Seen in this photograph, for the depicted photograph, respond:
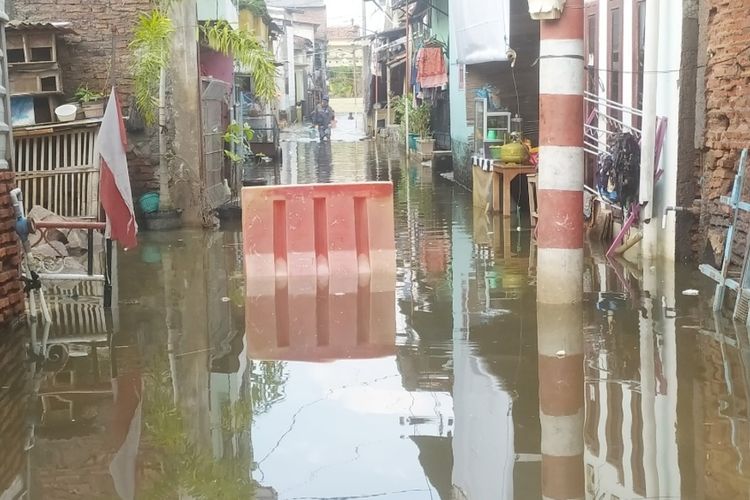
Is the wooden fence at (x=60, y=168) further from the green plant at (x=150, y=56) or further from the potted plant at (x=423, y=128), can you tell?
the potted plant at (x=423, y=128)

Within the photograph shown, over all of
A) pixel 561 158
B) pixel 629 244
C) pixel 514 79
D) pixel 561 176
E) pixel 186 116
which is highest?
pixel 514 79

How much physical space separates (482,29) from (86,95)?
→ 222 inches

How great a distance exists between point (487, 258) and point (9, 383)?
5888 millimetres

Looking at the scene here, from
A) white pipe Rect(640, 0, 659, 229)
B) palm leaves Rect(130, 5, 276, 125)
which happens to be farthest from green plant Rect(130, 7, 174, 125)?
white pipe Rect(640, 0, 659, 229)

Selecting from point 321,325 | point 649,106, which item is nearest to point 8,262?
point 321,325

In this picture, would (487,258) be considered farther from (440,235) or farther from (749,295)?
(749,295)

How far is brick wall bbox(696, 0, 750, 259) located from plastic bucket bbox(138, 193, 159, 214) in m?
7.86

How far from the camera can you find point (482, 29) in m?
12.8

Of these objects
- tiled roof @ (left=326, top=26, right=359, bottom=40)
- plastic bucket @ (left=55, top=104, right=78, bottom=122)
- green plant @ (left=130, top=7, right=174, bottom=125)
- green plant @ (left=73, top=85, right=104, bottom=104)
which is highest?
tiled roof @ (left=326, top=26, right=359, bottom=40)

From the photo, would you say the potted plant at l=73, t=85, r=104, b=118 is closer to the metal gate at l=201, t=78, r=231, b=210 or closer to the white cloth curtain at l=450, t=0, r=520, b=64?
the metal gate at l=201, t=78, r=231, b=210

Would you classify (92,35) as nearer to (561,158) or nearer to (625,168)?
(625,168)

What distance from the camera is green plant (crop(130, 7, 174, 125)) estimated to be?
1348cm

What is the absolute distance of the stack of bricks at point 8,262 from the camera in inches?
300

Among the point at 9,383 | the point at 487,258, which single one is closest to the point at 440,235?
the point at 487,258
